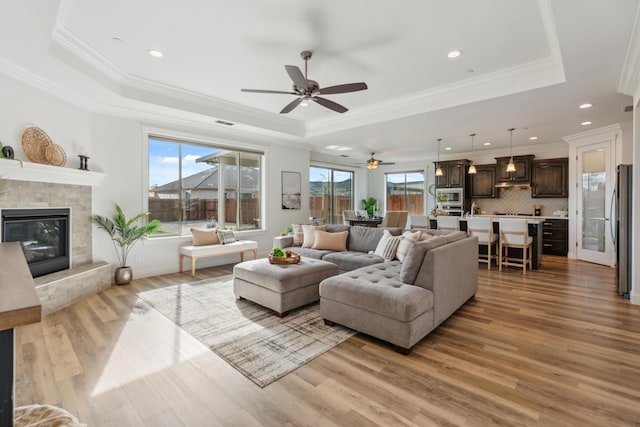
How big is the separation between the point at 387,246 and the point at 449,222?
7.90ft

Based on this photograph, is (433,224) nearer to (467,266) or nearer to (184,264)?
(467,266)

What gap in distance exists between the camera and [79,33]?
307cm

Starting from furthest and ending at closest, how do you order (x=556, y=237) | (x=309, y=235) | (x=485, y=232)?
(x=556, y=237) < (x=485, y=232) < (x=309, y=235)

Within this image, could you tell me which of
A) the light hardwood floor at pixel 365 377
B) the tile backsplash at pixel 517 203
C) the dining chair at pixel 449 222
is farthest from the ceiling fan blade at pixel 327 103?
the tile backsplash at pixel 517 203

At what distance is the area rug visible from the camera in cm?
244

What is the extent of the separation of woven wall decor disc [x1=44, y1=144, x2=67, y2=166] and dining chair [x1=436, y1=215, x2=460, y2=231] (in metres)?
6.47

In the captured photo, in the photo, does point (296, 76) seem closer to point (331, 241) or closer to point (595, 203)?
point (331, 241)

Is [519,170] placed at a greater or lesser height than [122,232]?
greater

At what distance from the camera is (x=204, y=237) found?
5.57 metres

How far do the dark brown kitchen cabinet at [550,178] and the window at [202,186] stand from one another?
6.84m

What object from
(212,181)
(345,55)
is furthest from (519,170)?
(212,181)

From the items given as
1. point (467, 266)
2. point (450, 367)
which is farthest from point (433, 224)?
point (450, 367)

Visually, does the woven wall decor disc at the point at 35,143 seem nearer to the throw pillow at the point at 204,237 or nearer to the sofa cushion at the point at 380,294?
the throw pillow at the point at 204,237

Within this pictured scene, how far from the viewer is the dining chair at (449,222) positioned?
20.0 feet
